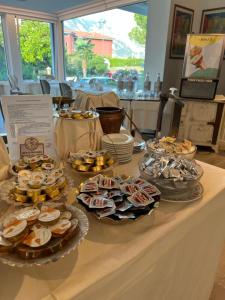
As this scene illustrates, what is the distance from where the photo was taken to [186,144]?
37.8 inches

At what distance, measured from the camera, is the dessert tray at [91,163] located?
0.74 m

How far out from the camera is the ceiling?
3.95 metres

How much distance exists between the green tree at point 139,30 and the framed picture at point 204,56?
1.04 m

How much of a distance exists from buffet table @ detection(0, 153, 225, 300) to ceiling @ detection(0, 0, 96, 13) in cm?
427

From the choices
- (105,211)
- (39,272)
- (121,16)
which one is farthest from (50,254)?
(121,16)

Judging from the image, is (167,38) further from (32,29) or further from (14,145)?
(32,29)

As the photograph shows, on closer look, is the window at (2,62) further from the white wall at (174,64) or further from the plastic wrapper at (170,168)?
the plastic wrapper at (170,168)

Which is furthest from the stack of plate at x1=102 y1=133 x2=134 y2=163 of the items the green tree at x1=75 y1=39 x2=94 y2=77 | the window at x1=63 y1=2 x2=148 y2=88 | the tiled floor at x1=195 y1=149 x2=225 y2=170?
the green tree at x1=75 y1=39 x2=94 y2=77

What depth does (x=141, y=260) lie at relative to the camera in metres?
0.49

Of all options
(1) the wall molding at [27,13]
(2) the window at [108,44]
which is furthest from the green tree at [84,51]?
(1) the wall molding at [27,13]

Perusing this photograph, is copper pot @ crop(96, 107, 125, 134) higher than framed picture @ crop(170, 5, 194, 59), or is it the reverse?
framed picture @ crop(170, 5, 194, 59)

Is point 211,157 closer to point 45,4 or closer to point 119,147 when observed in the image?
point 119,147

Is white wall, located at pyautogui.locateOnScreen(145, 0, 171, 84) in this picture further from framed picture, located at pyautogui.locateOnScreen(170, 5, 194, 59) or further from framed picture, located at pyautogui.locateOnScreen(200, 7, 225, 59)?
framed picture, located at pyautogui.locateOnScreen(200, 7, 225, 59)

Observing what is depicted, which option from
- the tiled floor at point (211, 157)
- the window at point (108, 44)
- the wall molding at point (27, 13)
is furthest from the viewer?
Answer: the wall molding at point (27, 13)
